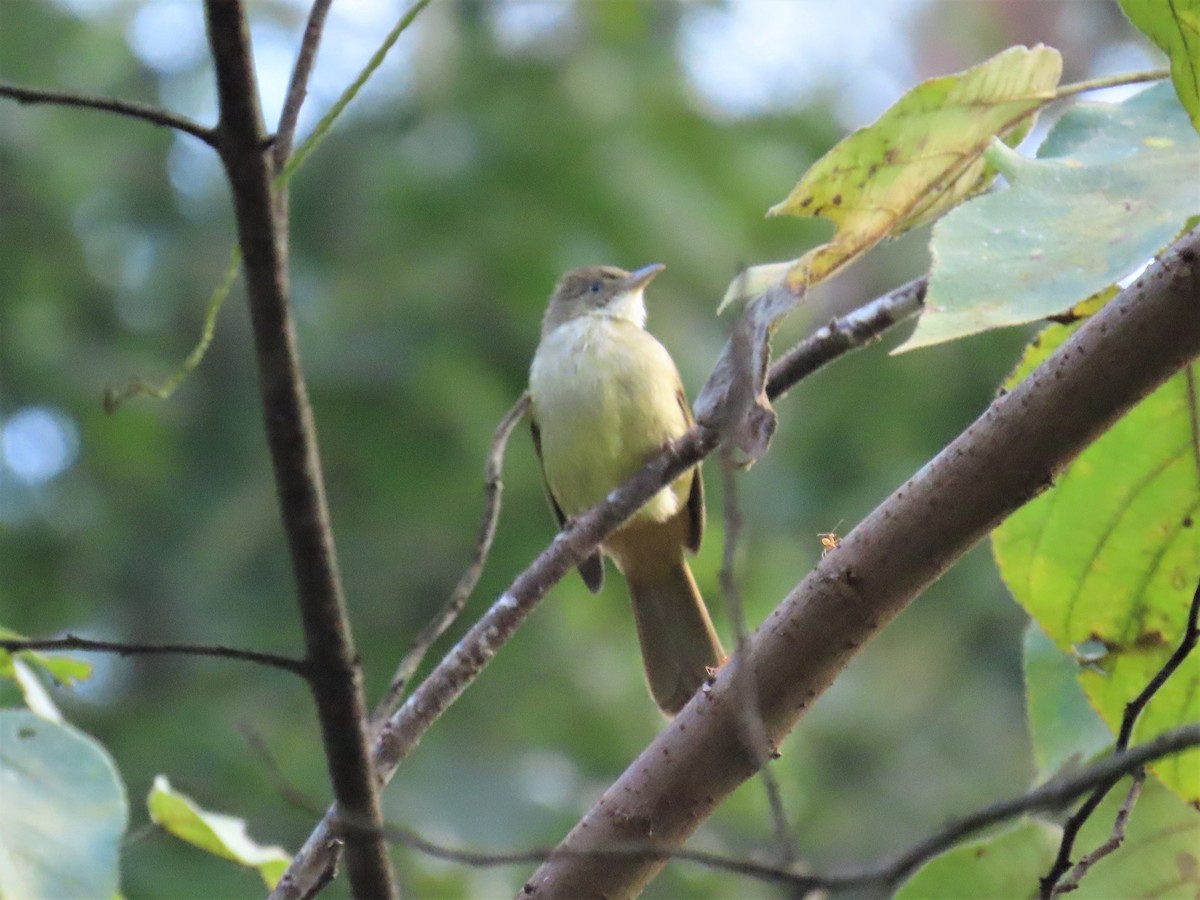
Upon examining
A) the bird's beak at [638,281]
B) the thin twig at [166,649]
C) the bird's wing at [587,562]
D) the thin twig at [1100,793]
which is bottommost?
the thin twig at [1100,793]

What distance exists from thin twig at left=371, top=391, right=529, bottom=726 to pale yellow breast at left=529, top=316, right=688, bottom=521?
1.88m

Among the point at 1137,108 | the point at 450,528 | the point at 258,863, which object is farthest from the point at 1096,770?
the point at 450,528

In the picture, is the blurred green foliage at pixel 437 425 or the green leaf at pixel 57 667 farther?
the blurred green foliage at pixel 437 425

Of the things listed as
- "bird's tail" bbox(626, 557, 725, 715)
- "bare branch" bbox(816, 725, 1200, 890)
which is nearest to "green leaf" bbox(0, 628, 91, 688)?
"bare branch" bbox(816, 725, 1200, 890)

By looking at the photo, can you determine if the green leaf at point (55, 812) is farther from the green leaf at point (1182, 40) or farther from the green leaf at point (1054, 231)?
the green leaf at point (1182, 40)

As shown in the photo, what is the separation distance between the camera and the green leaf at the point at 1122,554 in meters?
1.99

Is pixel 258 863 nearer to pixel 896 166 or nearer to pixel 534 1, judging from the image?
pixel 896 166

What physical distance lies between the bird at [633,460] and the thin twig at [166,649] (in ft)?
9.65

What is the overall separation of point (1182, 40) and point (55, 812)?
→ 4.70ft

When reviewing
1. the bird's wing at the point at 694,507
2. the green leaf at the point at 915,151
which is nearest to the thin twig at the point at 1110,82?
the green leaf at the point at 915,151

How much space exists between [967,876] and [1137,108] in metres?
0.96

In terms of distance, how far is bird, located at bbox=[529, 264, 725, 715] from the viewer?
15.2ft

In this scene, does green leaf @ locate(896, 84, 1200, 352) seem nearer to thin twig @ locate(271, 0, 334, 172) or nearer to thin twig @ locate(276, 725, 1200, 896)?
thin twig @ locate(276, 725, 1200, 896)

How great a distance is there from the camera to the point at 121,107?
1.22 meters
